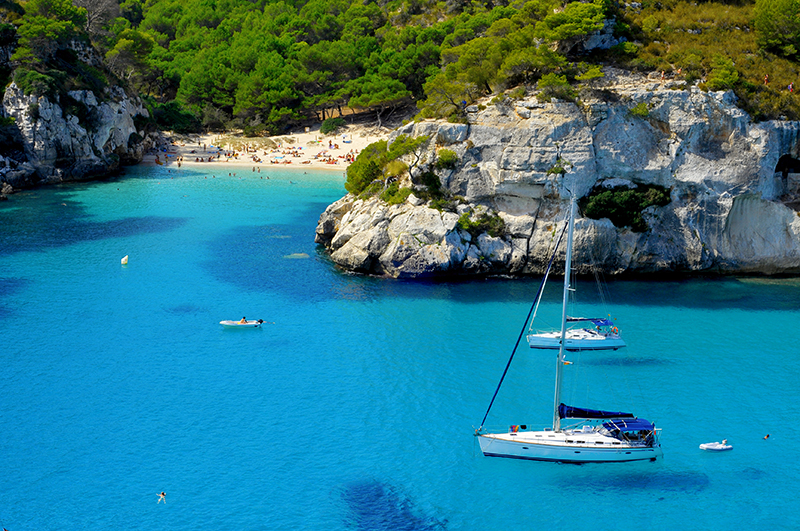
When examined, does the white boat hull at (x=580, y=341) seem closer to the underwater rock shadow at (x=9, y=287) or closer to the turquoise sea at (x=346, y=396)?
the turquoise sea at (x=346, y=396)

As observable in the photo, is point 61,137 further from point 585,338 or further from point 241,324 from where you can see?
point 585,338

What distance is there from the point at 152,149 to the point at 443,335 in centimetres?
8982

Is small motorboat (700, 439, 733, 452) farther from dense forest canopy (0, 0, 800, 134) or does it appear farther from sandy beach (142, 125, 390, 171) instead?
sandy beach (142, 125, 390, 171)

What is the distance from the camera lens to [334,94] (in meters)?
123

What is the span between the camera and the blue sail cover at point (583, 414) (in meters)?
32.1

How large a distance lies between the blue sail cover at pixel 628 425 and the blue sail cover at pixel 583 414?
432 millimetres

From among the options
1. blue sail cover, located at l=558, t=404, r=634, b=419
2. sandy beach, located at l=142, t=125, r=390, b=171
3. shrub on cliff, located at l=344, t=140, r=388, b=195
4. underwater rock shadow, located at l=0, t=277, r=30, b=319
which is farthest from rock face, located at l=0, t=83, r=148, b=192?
blue sail cover, located at l=558, t=404, r=634, b=419

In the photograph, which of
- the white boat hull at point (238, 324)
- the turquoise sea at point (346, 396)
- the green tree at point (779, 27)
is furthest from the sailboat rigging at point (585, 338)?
the green tree at point (779, 27)

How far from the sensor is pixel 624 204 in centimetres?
5462

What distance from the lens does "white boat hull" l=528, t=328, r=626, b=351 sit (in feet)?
142

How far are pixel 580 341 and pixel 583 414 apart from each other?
11.8 metres

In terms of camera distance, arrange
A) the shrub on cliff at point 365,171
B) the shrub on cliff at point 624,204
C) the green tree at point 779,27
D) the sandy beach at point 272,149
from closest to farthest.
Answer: the shrub on cliff at point 624,204, the green tree at point 779,27, the shrub on cliff at point 365,171, the sandy beach at point 272,149

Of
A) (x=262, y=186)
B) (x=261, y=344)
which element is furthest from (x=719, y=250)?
(x=262, y=186)

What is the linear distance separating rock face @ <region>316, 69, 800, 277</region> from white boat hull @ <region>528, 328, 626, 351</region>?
12.2 m
